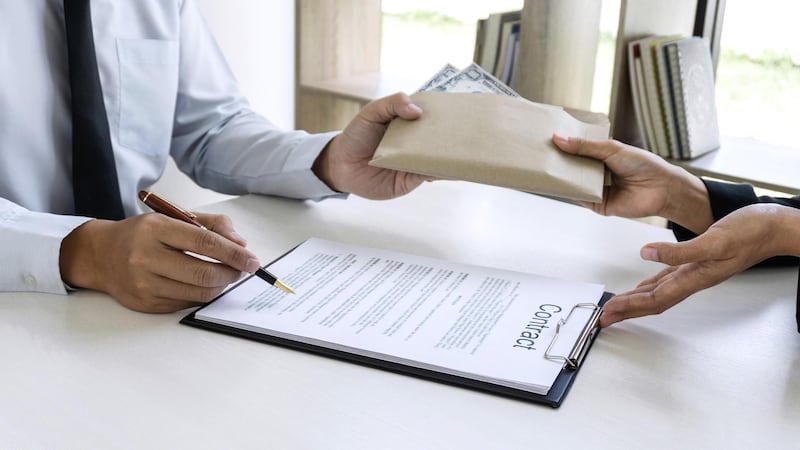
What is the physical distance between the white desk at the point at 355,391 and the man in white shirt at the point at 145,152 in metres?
0.05

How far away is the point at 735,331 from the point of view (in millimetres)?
922

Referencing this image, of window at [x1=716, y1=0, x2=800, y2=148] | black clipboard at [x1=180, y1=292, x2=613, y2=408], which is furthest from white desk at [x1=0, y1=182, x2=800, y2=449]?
window at [x1=716, y1=0, x2=800, y2=148]

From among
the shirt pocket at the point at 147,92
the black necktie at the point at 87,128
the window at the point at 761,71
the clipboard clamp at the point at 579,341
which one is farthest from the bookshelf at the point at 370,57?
the clipboard clamp at the point at 579,341

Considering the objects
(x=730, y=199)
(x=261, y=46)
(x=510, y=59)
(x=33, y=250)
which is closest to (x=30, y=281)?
(x=33, y=250)

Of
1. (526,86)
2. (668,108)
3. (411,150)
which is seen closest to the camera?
(411,150)

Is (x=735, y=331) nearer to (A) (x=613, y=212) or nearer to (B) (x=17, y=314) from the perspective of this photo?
(A) (x=613, y=212)

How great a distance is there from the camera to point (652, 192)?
3.66 feet

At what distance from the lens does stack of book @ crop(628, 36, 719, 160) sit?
1912mm

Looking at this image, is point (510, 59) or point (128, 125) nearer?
point (128, 125)

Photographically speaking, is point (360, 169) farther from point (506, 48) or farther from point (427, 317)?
point (506, 48)

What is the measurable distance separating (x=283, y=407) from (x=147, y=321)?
0.24 meters

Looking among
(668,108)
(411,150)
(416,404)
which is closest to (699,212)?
(411,150)

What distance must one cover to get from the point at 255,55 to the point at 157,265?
1710 mm

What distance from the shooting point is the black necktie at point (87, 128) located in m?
1.17
